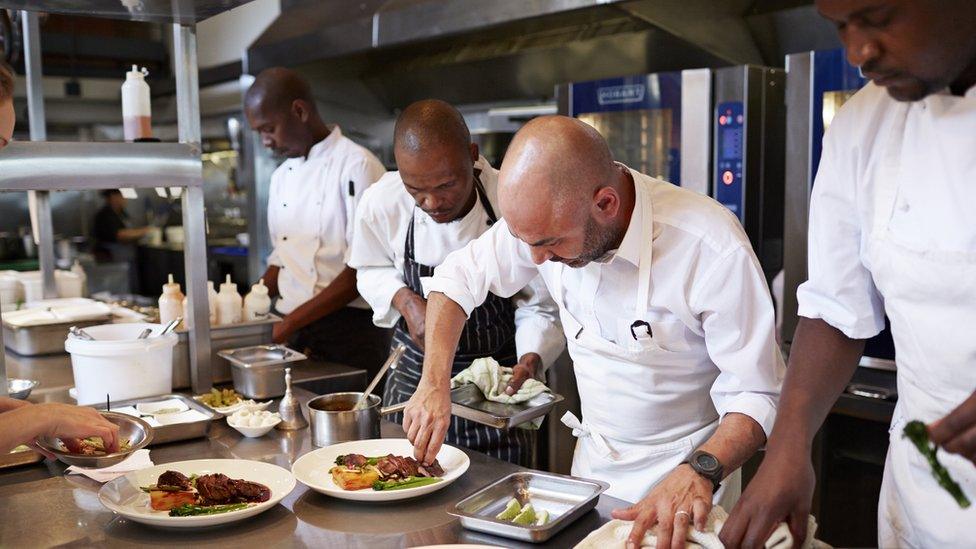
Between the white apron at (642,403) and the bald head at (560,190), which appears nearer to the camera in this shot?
the bald head at (560,190)

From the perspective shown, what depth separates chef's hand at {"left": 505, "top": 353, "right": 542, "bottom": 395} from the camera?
94.0 inches

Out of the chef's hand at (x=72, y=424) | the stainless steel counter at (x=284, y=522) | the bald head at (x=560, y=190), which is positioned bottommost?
the stainless steel counter at (x=284, y=522)

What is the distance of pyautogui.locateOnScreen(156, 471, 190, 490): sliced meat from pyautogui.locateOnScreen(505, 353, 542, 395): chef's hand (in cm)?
83

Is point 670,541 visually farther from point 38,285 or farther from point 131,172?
point 38,285

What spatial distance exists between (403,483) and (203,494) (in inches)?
15.8

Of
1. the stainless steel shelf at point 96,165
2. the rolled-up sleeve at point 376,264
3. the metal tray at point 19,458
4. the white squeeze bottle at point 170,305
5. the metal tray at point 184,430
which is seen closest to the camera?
the metal tray at point 19,458

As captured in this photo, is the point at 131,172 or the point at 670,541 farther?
the point at 131,172

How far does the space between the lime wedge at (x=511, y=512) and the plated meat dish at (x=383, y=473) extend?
0.22 metres

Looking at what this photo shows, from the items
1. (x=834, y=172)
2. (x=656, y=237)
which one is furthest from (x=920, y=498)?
(x=656, y=237)

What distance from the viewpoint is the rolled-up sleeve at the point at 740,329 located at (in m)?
1.91

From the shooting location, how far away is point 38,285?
411 centimetres

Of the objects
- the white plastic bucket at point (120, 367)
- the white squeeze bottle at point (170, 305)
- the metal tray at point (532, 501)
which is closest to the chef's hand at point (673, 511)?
the metal tray at point (532, 501)

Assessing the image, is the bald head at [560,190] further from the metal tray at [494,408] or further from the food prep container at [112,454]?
the food prep container at [112,454]

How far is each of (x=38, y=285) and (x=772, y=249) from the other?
3192 millimetres
